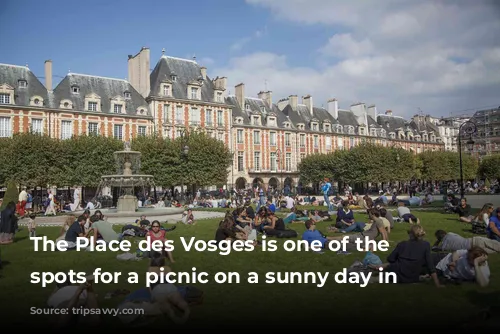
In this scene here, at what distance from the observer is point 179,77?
164 ft

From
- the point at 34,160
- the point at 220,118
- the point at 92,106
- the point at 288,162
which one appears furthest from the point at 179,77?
the point at 34,160

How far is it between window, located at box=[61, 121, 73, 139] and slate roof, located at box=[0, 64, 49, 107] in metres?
2.24

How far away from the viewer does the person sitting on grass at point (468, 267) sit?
23.8 ft

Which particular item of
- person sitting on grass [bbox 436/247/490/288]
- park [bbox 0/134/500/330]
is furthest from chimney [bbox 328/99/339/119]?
person sitting on grass [bbox 436/247/490/288]

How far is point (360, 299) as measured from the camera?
6781mm

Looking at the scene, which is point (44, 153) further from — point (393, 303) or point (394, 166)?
point (394, 166)

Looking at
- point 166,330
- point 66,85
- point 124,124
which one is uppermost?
point 66,85

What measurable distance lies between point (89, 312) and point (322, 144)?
58.4 meters

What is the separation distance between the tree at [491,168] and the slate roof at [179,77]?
41376 mm

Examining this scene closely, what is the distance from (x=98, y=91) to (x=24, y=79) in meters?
6.69

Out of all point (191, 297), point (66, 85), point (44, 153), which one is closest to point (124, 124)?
point (66, 85)

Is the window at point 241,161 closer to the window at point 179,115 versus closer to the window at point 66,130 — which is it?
the window at point 179,115

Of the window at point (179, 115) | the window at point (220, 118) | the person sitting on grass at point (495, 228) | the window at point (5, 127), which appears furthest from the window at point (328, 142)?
the person sitting on grass at point (495, 228)

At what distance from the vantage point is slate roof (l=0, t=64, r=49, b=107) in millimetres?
39781
